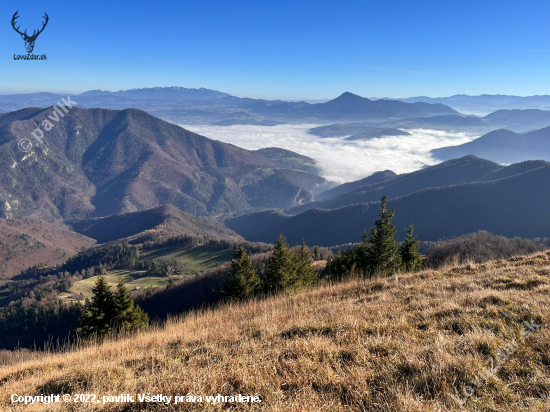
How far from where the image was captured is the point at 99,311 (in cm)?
2214

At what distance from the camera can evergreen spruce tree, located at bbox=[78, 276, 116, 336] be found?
21.7 meters

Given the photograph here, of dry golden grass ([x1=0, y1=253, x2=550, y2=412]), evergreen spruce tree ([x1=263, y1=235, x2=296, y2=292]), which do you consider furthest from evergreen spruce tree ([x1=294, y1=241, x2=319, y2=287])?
dry golden grass ([x1=0, y1=253, x2=550, y2=412])

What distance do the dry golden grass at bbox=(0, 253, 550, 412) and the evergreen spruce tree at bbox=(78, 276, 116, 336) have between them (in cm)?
1807

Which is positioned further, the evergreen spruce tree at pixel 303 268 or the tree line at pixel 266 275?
the evergreen spruce tree at pixel 303 268

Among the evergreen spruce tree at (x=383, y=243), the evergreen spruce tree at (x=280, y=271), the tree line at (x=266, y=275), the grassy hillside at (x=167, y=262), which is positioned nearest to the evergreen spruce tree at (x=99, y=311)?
the tree line at (x=266, y=275)

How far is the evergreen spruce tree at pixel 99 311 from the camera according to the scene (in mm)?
21688

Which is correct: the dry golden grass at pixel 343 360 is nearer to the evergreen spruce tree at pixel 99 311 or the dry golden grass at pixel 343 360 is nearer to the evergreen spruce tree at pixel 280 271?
the evergreen spruce tree at pixel 99 311

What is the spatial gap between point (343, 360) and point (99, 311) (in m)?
23.3

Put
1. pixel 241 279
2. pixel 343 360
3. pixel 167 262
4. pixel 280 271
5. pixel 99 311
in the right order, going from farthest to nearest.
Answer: pixel 167 262, pixel 241 279, pixel 280 271, pixel 99 311, pixel 343 360

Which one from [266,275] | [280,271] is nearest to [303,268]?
[266,275]

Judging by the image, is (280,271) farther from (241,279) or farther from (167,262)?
(167,262)

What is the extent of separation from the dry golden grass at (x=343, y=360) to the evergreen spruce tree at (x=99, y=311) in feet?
59.3

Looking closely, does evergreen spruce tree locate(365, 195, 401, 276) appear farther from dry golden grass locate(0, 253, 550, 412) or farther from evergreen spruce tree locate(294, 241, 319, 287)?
dry golden grass locate(0, 253, 550, 412)

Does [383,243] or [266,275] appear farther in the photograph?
[266,275]
